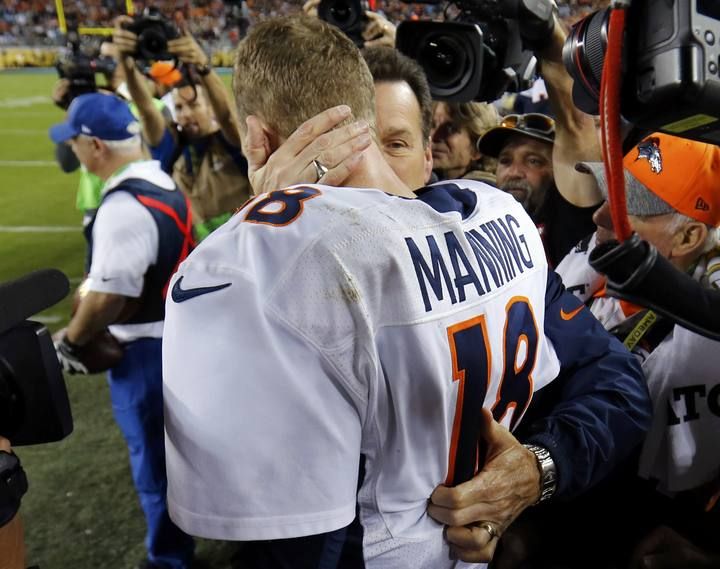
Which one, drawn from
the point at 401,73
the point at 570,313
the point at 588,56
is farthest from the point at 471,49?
the point at 588,56

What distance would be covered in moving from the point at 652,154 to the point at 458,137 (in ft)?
4.87

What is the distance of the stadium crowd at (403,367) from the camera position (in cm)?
90

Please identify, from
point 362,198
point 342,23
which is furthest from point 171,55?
point 362,198

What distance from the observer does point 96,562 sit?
8.76 feet

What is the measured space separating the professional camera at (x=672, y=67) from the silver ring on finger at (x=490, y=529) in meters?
0.67

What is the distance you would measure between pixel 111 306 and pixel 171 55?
1648mm

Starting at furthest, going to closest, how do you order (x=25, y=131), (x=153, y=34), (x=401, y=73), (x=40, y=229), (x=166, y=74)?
1. (x=25, y=131)
2. (x=40, y=229)
3. (x=166, y=74)
4. (x=153, y=34)
5. (x=401, y=73)

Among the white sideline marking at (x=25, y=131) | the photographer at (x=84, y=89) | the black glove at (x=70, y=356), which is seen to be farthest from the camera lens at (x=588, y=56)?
the white sideline marking at (x=25, y=131)

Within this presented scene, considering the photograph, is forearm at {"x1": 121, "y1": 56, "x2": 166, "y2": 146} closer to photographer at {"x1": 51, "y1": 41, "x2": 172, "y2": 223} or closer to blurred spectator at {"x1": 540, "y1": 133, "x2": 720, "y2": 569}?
photographer at {"x1": 51, "y1": 41, "x2": 172, "y2": 223}

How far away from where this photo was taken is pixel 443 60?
7.21 ft

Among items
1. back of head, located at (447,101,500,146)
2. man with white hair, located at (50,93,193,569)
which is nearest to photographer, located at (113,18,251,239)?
man with white hair, located at (50,93,193,569)

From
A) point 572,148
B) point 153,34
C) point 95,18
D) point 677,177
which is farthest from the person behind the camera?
point 95,18

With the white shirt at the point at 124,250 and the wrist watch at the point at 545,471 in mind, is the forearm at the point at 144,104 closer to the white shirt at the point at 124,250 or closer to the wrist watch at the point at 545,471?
the white shirt at the point at 124,250

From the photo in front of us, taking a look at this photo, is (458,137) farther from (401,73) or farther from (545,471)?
(545,471)
